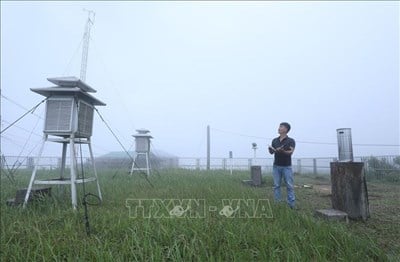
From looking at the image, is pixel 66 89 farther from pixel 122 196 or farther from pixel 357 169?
pixel 357 169

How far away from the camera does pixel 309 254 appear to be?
128 inches

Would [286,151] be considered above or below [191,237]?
above

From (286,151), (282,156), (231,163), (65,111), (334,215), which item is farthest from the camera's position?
(231,163)

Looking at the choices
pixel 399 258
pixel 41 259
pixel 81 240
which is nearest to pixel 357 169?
pixel 399 258

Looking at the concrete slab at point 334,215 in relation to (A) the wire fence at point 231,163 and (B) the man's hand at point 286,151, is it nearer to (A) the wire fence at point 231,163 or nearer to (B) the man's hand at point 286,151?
(B) the man's hand at point 286,151

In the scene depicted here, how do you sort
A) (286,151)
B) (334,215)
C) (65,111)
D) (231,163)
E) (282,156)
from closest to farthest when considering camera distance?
1. (334,215)
2. (65,111)
3. (286,151)
4. (282,156)
5. (231,163)

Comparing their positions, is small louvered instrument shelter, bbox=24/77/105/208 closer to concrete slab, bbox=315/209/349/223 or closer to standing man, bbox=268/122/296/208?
standing man, bbox=268/122/296/208

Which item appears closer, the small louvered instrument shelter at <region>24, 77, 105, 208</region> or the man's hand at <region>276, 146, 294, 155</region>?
the small louvered instrument shelter at <region>24, 77, 105, 208</region>

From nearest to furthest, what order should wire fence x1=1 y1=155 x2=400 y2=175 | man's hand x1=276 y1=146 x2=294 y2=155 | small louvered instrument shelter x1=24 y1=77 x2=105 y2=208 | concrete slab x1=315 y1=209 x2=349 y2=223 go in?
concrete slab x1=315 y1=209 x2=349 y2=223 < small louvered instrument shelter x1=24 y1=77 x2=105 y2=208 < man's hand x1=276 y1=146 x2=294 y2=155 < wire fence x1=1 y1=155 x2=400 y2=175

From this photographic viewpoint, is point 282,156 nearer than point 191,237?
No

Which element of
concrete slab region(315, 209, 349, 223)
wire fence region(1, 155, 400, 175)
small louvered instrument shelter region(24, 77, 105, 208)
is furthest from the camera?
wire fence region(1, 155, 400, 175)

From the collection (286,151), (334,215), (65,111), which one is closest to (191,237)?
(334,215)

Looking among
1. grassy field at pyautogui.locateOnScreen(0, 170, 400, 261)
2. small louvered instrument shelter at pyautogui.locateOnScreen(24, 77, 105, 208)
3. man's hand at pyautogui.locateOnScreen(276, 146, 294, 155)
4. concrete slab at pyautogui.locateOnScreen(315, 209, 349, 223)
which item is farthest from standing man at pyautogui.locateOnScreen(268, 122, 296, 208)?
small louvered instrument shelter at pyautogui.locateOnScreen(24, 77, 105, 208)

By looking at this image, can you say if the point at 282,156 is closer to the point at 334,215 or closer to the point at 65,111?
the point at 334,215
